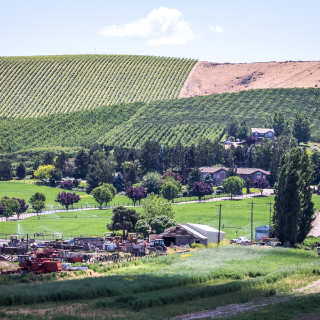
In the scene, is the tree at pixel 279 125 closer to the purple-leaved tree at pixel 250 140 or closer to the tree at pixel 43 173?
the purple-leaved tree at pixel 250 140

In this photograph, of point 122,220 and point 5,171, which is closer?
point 122,220

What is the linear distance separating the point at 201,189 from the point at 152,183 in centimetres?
1464

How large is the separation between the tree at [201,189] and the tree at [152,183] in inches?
395

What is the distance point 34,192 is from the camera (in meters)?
142

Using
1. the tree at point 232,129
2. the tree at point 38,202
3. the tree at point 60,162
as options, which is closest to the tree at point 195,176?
the tree at point 60,162

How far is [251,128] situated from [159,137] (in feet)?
105

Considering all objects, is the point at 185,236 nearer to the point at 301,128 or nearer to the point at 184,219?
the point at 184,219

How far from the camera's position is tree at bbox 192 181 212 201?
139500 millimetres

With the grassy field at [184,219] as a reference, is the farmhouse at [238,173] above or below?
above

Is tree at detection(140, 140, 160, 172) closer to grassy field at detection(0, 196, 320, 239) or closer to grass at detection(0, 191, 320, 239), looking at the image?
grass at detection(0, 191, 320, 239)

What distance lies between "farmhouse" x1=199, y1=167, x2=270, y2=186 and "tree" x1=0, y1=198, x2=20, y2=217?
56479 mm

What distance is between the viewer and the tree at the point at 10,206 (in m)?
117

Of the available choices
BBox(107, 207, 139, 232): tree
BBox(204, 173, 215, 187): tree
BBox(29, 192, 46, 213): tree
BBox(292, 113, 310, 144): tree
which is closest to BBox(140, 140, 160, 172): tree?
BBox(204, 173, 215, 187): tree

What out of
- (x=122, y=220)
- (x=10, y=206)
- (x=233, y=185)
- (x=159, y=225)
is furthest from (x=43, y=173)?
(x=159, y=225)
